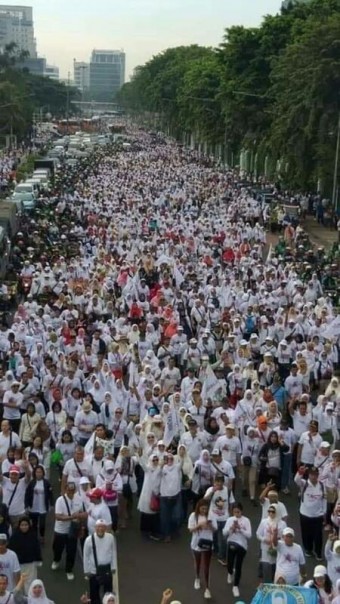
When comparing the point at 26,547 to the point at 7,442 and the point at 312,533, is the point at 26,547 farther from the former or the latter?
the point at 312,533

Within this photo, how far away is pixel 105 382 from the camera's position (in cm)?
1284

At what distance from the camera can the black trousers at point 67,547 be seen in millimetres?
9586

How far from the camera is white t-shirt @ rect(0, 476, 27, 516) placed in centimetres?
964

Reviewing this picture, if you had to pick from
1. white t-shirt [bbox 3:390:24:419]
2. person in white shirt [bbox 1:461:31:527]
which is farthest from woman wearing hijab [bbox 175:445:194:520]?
white t-shirt [bbox 3:390:24:419]

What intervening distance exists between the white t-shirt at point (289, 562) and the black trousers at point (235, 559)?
28.9 inches

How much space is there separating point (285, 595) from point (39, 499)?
3237 millimetres

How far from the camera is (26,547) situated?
8570mm

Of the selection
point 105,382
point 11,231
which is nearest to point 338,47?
point 11,231

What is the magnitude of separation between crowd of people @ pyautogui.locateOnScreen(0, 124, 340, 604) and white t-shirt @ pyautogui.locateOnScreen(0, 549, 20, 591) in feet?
0.08

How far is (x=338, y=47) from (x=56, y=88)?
10756 centimetres

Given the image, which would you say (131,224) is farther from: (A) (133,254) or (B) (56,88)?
(B) (56,88)

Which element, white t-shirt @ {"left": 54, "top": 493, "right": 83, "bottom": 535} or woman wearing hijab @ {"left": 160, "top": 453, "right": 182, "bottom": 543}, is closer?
white t-shirt @ {"left": 54, "top": 493, "right": 83, "bottom": 535}

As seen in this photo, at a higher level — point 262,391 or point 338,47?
point 338,47

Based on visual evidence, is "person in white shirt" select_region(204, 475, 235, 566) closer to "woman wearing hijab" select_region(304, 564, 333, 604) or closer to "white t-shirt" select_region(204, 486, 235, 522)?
"white t-shirt" select_region(204, 486, 235, 522)
